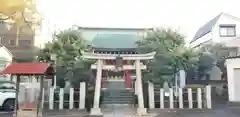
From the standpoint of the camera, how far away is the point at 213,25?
111 ft

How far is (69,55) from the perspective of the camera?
66.9ft

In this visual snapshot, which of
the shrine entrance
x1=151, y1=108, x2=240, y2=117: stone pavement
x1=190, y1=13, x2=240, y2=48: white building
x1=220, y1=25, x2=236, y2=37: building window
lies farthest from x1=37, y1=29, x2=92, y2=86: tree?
x1=220, y1=25, x2=236, y2=37: building window

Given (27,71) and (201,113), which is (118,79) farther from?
(27,71)

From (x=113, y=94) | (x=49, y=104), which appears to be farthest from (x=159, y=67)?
(x=49, y=104)

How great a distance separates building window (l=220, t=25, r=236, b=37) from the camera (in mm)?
33938

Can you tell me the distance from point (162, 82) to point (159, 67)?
99 centimetres

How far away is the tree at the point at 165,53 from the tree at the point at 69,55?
4.06 m

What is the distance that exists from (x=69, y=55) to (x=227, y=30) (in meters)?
21.2

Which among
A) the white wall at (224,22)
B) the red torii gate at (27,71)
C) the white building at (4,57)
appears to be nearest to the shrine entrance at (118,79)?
the red torii gate at (27,71)

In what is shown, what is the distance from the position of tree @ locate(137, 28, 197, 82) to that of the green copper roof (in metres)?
1.56

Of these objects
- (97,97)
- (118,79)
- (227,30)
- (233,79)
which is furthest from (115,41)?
(227,30)

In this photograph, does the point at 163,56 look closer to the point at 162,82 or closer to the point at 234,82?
the point at 162,82

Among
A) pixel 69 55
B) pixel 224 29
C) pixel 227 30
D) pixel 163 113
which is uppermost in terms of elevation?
pixel 224 29

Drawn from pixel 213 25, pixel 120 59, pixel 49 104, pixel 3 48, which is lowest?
pixel 49 104
